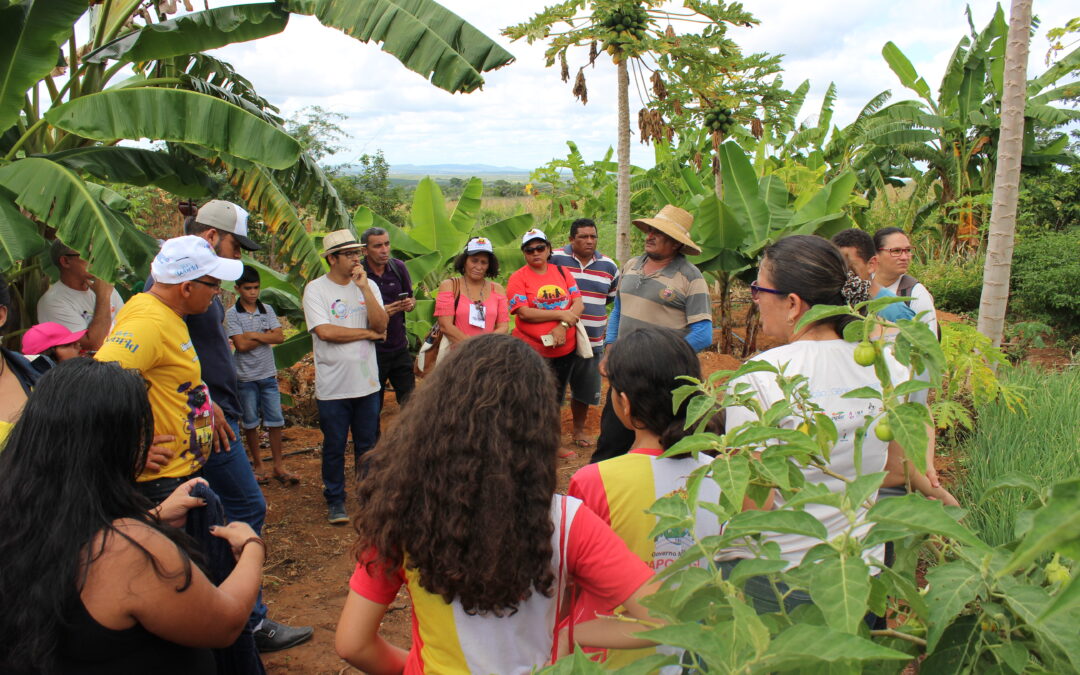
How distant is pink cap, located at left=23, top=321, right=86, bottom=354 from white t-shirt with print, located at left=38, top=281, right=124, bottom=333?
1007mm

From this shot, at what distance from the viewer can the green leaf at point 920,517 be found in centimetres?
87

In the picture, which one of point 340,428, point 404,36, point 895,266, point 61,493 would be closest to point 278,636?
point 340,428

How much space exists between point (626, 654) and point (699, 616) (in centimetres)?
82

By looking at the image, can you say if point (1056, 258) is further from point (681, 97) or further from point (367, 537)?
point (367, 537)

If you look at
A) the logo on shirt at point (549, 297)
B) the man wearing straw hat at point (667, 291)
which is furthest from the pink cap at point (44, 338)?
the logo on shirt at point (549, 297)

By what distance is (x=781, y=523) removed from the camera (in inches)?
38.7

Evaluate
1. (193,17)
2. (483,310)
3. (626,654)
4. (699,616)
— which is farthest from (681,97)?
(699,616)

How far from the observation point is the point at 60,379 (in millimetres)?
1801

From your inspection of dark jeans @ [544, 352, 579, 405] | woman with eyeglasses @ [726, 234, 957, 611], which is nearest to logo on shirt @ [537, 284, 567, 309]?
dark jeans @ [544, 352, 579, 405]

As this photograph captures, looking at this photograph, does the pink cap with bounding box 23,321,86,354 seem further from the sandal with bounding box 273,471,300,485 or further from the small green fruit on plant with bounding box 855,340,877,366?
the small green fruit on plant with bounding box 855,340,877,366

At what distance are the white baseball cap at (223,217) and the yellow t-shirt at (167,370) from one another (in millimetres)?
934

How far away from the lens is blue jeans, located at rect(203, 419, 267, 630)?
3.37 meters

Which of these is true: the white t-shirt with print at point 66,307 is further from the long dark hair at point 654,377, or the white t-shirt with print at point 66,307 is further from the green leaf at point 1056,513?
the green leaf at point 1056,513

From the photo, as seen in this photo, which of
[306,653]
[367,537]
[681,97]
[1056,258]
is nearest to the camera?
[367,537]
